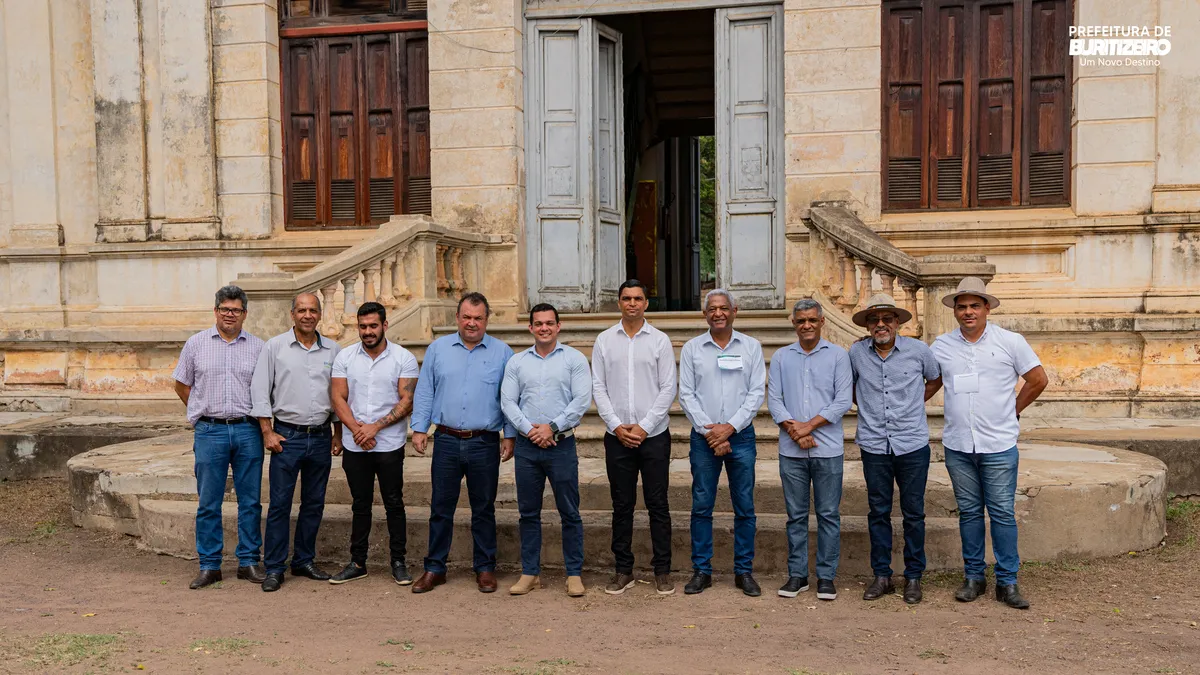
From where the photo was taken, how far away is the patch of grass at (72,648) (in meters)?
5.00

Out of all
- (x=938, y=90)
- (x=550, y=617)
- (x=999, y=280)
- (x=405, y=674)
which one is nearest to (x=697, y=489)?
(x=550, y=617)

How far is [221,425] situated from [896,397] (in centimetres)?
377

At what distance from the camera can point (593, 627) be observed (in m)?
5.41

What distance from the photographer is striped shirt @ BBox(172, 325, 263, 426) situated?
6.28 meters

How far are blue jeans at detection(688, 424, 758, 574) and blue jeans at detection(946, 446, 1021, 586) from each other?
1.08 meters

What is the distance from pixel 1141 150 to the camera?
963 cm

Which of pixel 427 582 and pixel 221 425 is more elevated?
pixel 221 425

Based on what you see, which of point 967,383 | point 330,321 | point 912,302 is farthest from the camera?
point 330,321

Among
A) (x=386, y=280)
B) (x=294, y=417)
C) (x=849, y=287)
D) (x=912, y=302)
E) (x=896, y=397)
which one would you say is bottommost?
(x=294, y=417)

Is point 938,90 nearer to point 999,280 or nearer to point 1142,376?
point 999,280

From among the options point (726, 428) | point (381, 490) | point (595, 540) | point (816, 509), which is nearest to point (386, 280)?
point (381, 490)

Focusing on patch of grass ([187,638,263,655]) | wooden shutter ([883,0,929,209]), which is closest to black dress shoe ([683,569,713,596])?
patch of grass ([187,638,263,655])

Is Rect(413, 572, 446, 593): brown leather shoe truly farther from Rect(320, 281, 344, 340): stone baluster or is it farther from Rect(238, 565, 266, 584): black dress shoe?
Rect(320, 281, 344, 340): stone baluster

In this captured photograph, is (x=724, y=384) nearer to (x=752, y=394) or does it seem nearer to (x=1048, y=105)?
(x=752, y=394)
